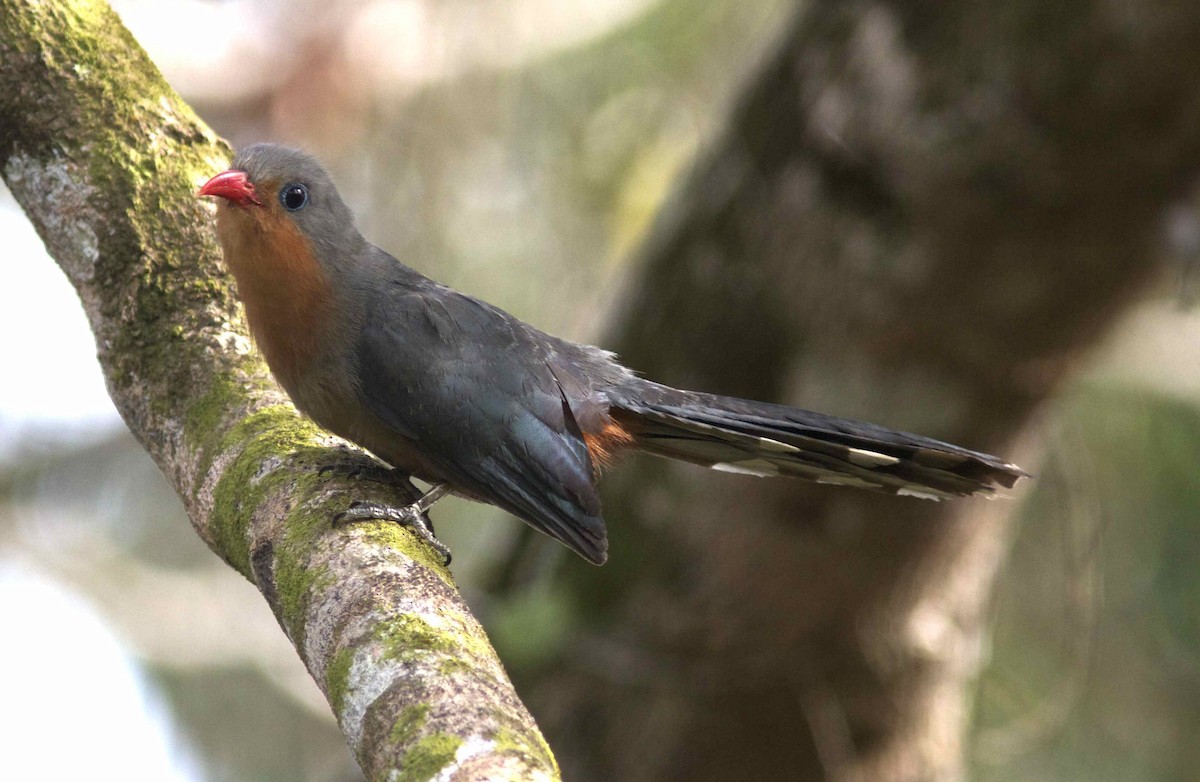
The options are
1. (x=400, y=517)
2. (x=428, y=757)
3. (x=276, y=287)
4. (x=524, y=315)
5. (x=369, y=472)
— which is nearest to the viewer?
(x=428, y=757)

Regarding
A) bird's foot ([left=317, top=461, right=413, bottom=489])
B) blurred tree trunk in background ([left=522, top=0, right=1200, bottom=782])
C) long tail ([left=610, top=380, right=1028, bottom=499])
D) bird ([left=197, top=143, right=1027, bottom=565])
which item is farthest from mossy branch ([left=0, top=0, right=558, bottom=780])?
blurred tree trunk in background ([left=522, top=0, right=1200, bottom=782])

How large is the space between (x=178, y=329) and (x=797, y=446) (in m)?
1.92

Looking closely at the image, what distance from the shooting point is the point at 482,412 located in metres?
3.76

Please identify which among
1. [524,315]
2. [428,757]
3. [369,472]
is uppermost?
[524,315]

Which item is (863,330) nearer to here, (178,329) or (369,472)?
(369,472)

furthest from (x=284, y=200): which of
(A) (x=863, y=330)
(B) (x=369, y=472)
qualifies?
(A) (x=863, y=330)

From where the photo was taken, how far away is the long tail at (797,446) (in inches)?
146

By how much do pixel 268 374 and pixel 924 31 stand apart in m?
2.97

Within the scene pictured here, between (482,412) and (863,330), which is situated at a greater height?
(863,330)

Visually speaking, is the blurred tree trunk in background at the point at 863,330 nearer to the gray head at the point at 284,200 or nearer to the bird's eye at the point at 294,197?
the gray head at the point at 284,200

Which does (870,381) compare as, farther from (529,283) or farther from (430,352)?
(529,283)

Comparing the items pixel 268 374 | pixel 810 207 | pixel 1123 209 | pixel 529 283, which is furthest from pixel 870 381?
pixel 529 283

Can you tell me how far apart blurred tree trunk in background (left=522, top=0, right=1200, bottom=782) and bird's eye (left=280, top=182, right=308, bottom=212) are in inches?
79.5

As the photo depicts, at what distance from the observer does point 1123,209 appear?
4770mm
